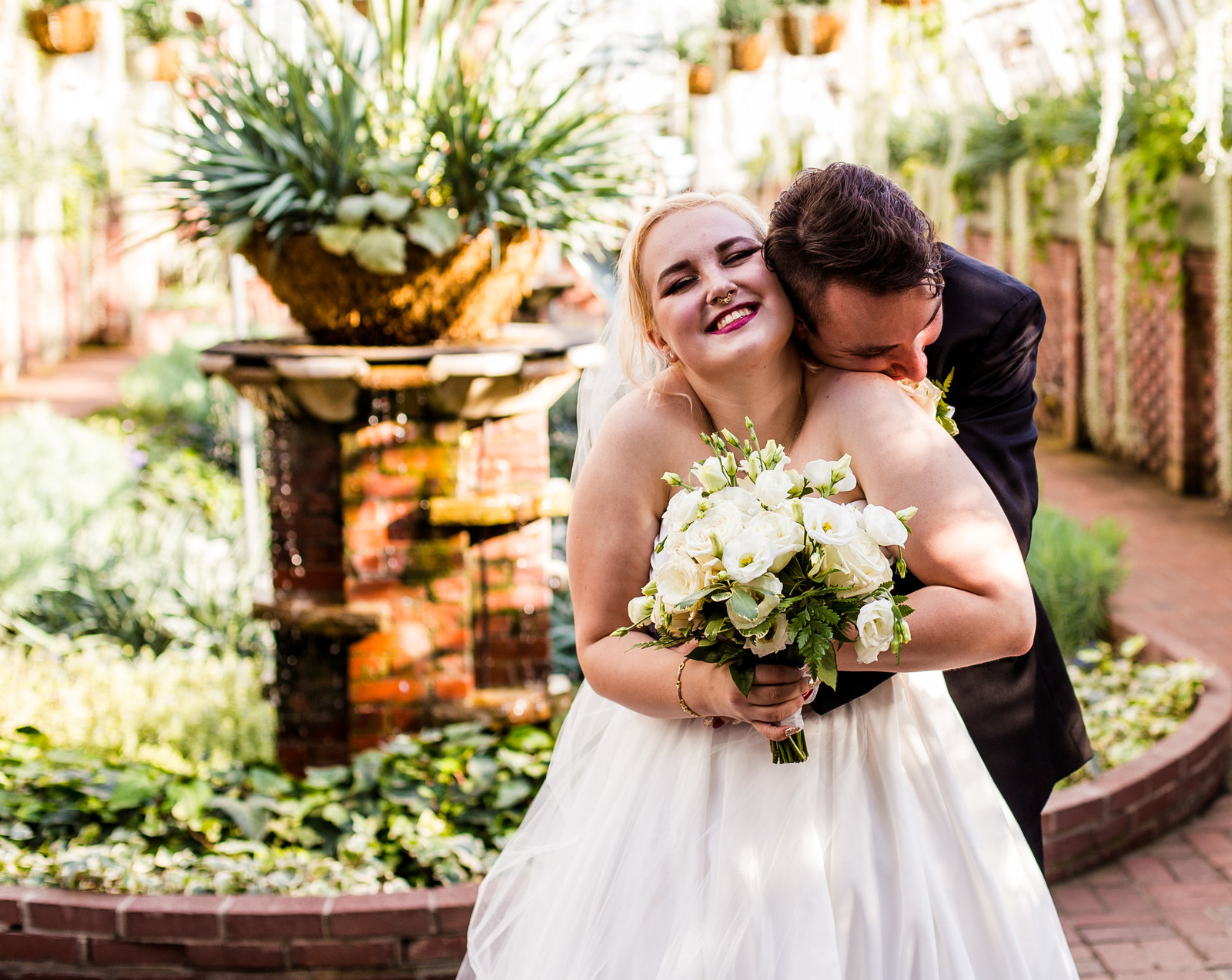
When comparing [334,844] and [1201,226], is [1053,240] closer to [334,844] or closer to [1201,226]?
[1201,226]

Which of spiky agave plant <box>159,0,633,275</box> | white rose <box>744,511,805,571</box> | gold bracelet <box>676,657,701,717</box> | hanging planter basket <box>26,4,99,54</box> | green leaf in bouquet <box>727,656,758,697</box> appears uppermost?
hanging planter basket <box>26,4,99,54</box>

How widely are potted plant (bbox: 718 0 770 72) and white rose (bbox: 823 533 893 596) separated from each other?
13.1 m

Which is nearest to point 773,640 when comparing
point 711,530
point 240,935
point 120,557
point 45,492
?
point 711,530

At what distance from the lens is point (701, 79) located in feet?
51.6

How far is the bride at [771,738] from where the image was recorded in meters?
1.78

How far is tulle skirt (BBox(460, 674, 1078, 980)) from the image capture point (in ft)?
6.15

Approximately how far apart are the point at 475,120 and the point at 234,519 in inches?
165

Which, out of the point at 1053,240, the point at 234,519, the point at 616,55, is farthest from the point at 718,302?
the point at 616,55

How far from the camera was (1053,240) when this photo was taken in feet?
37.0

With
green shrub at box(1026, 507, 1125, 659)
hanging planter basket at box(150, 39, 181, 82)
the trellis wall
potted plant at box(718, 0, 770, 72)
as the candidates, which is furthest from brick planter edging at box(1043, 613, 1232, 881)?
hanging planter basket at box(150, 39, 181, 82)

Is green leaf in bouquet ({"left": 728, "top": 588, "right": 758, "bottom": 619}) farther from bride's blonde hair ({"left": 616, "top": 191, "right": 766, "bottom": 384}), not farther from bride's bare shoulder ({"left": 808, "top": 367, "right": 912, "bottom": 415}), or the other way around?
bride's blonde hair ({"left": 616, "top": 191, "right": 766, "bottom": 384})

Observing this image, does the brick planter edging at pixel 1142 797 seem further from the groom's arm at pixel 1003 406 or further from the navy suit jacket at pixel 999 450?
the groom's arm at pixel 1003 406

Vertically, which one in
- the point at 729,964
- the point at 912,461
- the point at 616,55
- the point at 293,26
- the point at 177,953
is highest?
the point at 616,55

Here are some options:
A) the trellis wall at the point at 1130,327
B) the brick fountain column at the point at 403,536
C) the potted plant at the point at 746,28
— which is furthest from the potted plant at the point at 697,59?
the brick fountain column at the point at 403,536
